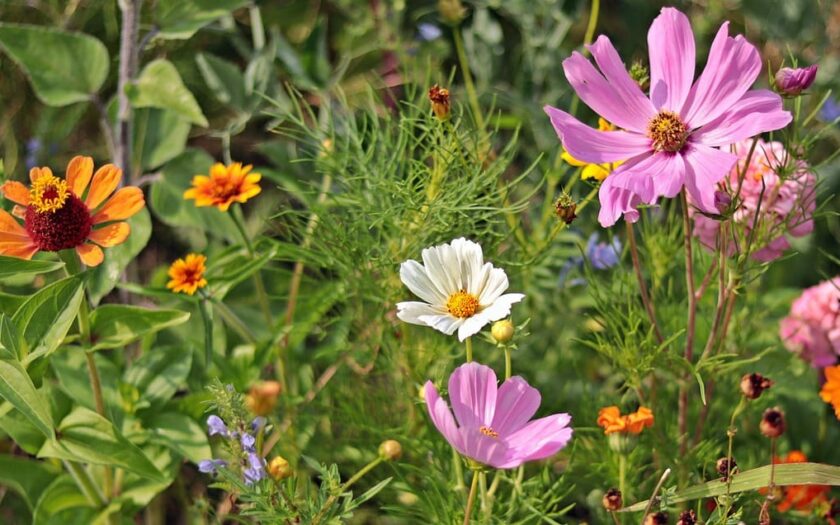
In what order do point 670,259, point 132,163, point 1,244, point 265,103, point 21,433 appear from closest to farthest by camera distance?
1. point 1,244
2. point 21,433
3. point 670,259
4. point 132,163
5. point 265,103

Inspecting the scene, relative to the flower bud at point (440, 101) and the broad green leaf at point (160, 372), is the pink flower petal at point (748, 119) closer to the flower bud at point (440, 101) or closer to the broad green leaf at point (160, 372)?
the flower bud at point (440, 101)

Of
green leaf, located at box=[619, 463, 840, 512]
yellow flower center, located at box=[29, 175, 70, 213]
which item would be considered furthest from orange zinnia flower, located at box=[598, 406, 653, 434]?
yellow flower center, located at box=[29, 175, 70, 213]

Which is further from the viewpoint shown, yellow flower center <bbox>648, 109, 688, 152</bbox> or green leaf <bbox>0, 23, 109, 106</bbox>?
green leaf <bbox>0, 23, 109, 106</bbox>

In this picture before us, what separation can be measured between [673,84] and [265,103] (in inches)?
25.8

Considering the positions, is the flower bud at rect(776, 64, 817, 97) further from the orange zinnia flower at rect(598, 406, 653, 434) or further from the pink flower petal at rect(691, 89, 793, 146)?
the orange zinnia flower at rect(598, 406, 653, 434)

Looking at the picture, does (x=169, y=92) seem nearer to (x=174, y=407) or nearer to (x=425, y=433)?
(x=174, y=407)

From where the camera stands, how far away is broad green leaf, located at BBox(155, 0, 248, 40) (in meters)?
1.09

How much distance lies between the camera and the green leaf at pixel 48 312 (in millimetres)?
774

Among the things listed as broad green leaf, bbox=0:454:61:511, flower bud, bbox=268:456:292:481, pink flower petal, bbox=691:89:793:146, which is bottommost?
broad green leaf, bbox=0:454:61:511

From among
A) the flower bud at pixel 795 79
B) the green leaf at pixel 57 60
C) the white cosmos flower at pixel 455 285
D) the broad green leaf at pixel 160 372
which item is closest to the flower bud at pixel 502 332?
the white cosmos flower at pixel 455 285

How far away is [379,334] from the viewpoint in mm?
1033

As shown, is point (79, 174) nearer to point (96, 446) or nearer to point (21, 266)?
point (21, 266)

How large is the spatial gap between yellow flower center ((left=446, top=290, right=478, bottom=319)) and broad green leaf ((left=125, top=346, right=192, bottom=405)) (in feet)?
1.12

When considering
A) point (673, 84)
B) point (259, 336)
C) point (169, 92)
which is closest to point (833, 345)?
point (673, 84)
